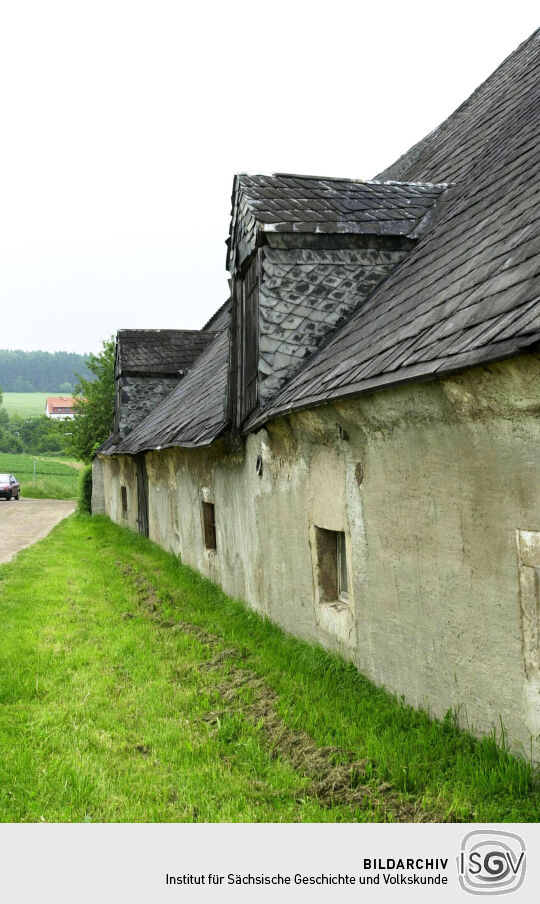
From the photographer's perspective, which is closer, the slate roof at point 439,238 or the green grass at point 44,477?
the slate roof at point 439,238

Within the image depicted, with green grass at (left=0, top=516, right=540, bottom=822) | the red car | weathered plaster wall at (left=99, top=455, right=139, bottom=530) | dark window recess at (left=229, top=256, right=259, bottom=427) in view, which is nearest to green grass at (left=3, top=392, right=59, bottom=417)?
the red car

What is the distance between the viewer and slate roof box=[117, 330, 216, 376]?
21641 mm

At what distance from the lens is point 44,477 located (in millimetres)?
63125

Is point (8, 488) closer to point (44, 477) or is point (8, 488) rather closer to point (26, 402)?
point (44, 477)

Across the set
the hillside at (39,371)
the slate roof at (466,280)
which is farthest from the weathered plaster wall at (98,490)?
the hillside at (39,371)

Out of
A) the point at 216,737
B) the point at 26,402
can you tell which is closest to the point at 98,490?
the point at 216,737

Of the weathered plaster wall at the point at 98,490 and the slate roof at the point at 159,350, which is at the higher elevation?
the slate roof at the point at 159,350

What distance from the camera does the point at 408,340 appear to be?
15.8 ft

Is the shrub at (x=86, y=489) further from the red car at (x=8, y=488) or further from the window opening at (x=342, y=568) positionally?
the window opening at (x=342, y=568)

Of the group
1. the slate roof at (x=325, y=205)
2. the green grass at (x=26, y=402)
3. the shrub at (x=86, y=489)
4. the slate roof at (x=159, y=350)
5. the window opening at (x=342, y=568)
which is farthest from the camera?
the green grass at (x=26, y=402)

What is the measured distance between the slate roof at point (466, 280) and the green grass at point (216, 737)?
6.79 feet
